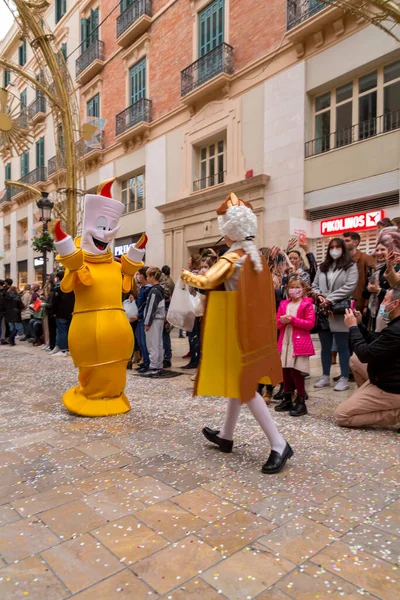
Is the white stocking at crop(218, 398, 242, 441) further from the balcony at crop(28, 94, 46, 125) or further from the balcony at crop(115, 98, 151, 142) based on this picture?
the balcony at crop(28, 94, 46, 125)

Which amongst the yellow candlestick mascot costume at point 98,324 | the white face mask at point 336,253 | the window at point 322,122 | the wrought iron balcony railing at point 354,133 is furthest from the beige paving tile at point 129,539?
the window at point 322,122

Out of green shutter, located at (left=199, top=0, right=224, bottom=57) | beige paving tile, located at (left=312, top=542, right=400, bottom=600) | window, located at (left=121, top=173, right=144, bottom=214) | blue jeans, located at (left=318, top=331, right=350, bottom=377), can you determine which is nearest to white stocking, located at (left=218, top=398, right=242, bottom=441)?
beige paving tile, located at (left=312, top=542, right=400, bottom=600)

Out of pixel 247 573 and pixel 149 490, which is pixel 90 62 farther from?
pixel 247 573

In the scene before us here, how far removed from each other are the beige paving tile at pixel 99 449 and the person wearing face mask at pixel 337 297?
2944 millimetres

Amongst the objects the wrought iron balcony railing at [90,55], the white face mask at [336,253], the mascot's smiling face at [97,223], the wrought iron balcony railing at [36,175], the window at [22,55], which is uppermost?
the window at [22,55]

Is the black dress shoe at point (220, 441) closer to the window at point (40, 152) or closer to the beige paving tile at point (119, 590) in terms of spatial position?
the beige paving tile at point (119, 590)

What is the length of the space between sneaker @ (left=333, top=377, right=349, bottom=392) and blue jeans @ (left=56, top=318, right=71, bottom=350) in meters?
5.73

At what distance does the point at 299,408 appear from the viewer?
4.34 m

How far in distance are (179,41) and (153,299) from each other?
12.6 m

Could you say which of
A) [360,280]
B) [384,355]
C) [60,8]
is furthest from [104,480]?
[60,8]

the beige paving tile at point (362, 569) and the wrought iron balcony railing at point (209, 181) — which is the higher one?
the wrought iron balcony railing at point (209, 181)

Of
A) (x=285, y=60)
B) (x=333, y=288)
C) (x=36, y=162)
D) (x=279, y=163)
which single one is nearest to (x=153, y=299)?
(x=333, y=288)

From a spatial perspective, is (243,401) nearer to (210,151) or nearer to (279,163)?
(279,163)

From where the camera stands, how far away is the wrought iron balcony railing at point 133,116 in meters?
16.6
